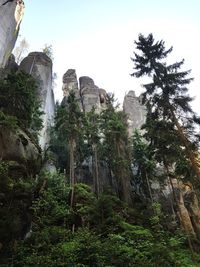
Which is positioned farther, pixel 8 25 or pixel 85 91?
pixel 85 91

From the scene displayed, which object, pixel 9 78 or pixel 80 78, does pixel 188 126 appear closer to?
pixel 9 78

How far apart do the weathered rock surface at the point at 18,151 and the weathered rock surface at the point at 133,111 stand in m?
38.3

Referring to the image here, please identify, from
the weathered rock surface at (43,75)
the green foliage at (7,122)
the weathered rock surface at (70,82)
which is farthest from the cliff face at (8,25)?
the green foliage at (7,122)

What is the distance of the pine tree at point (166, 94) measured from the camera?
59.4ft

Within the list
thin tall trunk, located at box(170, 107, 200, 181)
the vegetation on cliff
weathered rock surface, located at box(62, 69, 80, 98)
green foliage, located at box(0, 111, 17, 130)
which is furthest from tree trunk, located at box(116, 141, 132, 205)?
weathered rock surface, located at box(62, 69, 80, 98)

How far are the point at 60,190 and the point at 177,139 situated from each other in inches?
439

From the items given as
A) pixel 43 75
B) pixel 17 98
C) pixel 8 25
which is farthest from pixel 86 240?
pixel 43 75

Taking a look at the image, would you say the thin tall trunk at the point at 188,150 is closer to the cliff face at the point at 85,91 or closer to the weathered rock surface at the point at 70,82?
the cliff face at the point at 85,91

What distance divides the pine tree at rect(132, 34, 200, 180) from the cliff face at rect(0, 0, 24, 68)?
2279cm

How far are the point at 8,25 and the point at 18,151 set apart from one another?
26.0 meters

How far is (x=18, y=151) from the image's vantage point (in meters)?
22.2

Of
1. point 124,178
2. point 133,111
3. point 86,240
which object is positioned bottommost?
point 86,240

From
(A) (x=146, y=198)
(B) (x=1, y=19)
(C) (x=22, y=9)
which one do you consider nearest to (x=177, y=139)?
(A) (x=146, y=198)

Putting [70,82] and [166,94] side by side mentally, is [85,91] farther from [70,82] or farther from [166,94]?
[166,94]
